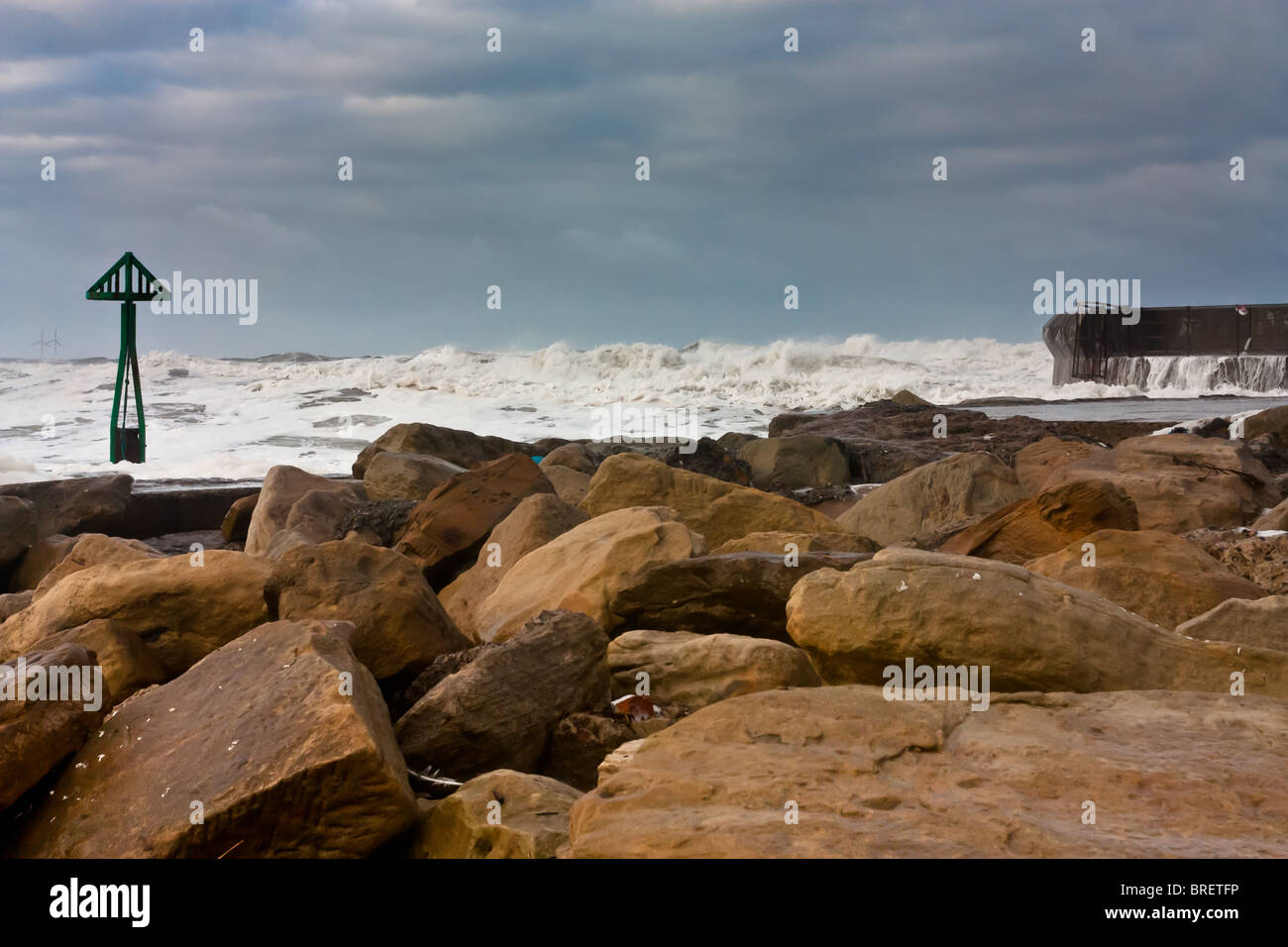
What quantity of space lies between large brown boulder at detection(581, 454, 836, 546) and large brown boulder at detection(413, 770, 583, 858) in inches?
164

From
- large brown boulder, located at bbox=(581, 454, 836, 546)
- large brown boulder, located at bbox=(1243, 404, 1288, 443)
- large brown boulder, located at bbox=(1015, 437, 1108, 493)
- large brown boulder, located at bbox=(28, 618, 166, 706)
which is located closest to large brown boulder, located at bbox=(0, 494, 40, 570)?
large brown boulder, located at bbox=(581, 454, 836, 546)

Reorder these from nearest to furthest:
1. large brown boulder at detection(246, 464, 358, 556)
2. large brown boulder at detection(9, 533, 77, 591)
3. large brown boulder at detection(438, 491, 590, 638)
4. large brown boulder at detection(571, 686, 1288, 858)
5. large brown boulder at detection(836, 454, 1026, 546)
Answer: large brown boulder at detection(571, 686, 1288, 858) → large brown boulder at detection(438, 491, 590, 638) → large brown boulder at detection(836, 454, 1026, 546) → large brown boulder at detection(246, 464, 358, 556) → large brown boulder at detection(9, 533, 77, 591)

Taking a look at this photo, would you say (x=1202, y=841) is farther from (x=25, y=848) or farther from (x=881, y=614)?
(x=25, y=848)

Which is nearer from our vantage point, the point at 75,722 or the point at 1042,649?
the point at 75,722

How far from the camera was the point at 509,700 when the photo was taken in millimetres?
3818

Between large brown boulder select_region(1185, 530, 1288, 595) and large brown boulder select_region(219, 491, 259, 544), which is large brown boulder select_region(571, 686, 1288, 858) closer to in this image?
large brown boulder select_region(1185, 530, 1288, 595)

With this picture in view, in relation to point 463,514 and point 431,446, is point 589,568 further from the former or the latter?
point 431,446

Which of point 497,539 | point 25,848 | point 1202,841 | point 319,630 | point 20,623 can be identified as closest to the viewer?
point 1202,841

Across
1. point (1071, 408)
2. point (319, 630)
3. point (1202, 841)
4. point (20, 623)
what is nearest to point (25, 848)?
point (319, 630)

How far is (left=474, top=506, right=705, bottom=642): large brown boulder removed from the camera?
5277 millimetres

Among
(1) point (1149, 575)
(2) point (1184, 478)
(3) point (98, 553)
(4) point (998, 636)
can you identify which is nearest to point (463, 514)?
(3) point (98, 553)

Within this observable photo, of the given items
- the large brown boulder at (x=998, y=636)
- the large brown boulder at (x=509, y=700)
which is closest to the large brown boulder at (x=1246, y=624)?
the large brown boulder at (x=998, y=636)

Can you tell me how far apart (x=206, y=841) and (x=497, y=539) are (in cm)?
399

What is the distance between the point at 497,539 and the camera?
6.75 meters
